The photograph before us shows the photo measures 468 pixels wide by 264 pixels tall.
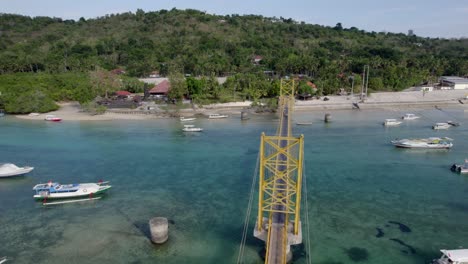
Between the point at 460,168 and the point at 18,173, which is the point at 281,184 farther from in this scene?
the point at 18,173

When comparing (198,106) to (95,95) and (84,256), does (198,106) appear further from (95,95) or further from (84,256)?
(84,256)

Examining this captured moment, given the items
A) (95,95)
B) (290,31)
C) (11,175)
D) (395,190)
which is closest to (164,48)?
(95,95)

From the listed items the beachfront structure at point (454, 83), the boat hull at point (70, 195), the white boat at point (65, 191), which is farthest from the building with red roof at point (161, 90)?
Answer: the beachfront structure at point (454, 83)

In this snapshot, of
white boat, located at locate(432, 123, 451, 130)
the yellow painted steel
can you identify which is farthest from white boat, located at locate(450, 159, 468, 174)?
white boat, located at locate(432, 123, 451, 130)

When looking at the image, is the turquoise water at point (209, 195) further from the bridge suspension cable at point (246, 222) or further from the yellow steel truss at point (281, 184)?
the yellow steel truss at point (281, 184)

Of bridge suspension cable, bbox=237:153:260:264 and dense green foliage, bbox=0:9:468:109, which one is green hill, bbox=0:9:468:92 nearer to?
dense green foliage, bbox=0:9:468:109
